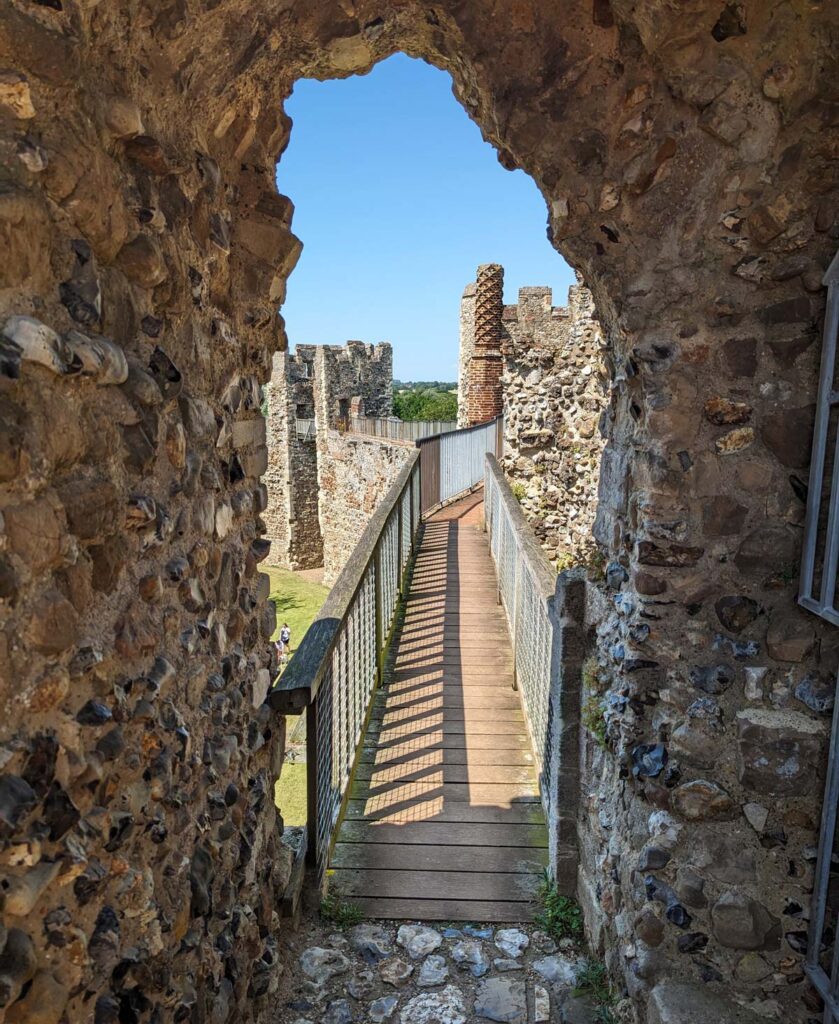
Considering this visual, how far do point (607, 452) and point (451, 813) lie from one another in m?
1.93

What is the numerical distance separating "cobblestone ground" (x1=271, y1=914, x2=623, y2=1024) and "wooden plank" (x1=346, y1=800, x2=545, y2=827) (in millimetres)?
594

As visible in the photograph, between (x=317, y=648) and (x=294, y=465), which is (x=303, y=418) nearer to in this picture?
(x=294, y=465)

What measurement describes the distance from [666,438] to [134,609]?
1.48m

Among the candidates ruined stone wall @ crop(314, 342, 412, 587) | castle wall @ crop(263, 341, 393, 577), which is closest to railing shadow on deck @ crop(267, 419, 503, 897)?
ruined stone wall @ crop(314, 342, 412, 587)

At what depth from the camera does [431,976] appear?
247cm

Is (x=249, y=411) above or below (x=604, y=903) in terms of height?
above

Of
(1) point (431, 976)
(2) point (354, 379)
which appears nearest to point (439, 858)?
(1) point (431, 976)

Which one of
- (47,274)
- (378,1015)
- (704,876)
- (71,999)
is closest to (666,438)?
(704,876)

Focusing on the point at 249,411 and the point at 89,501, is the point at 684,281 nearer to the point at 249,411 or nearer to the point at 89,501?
the point at 249,411

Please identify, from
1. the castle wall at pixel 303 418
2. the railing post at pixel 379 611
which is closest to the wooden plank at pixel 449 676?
the railing post at pixel 379 611

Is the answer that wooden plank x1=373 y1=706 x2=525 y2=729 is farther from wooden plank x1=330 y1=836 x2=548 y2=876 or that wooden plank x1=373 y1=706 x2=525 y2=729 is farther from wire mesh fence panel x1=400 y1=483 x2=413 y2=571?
wire mesh fence panel x1=400 y1=483 x2=413 y2=571

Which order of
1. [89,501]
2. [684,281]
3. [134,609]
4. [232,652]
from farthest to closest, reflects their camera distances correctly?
[232,652], [684,281], [134,609], [89,501]

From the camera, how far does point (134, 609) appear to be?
1546mm

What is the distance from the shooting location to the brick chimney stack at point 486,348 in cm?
Result: 1383
